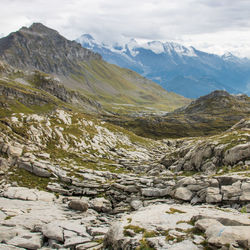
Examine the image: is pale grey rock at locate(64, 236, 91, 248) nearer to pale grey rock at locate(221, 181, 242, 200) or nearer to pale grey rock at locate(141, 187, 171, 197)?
pale grey rock at locate(141, 187, 171, 197)

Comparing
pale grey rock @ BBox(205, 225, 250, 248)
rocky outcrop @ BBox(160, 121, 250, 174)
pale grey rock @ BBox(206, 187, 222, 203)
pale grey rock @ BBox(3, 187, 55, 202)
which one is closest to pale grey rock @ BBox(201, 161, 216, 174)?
rocky outcrop @ BBox(160, 121, 250, 174)

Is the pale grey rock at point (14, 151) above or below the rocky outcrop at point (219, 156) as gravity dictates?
below

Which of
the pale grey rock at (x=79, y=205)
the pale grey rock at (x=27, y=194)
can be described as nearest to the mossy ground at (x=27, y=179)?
the pale grey rock at (x=27, y=194)

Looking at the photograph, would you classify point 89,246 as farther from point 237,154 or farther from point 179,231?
point 237,154

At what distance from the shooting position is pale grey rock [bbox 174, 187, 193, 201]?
2622 cm

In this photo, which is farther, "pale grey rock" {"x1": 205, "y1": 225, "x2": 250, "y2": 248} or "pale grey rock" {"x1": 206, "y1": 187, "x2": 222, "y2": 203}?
"pale grey rock" {"x1": 206, "y1": 187, "x2": 222, "y2": 203}

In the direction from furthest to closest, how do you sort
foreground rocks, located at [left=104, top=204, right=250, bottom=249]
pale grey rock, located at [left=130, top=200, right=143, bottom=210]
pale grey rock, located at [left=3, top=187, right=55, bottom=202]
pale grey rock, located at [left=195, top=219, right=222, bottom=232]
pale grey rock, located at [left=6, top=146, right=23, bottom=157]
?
pale grey rock, located at [left=6, top=146, right=23, bottom=157]
pale grey rock, located at [left=3, top=187, right=55, bottom=202]
pale grey rock, located at [left=130, top=200, right=143, bottom=210]
pale grey rock, located at [left=195, top=219, right=222, bottom=232]
foreground rocks, located at [left=104, top=204, right=250, bottom=249]

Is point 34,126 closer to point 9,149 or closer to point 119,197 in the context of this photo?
point 9,149

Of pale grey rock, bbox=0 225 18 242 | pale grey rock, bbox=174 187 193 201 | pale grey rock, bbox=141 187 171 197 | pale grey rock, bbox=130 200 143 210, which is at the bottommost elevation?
pale grey rock, bbox=0 225 18 242

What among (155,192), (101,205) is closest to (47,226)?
(101,205)

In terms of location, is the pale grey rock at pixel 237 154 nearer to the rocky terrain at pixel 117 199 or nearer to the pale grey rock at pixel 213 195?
the rocky terrain at pixel 117 199

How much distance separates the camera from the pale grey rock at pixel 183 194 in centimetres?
2622

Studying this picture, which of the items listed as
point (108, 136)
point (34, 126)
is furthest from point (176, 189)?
point (108, 136)

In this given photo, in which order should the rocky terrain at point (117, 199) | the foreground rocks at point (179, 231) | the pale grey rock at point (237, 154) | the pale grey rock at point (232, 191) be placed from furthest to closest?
the pale grey rock at point (237, 154)
the pale grey rock at point (232, 191)
the rocky terrain at point (117, 199)
the foreground rocks at point (179, 231)
